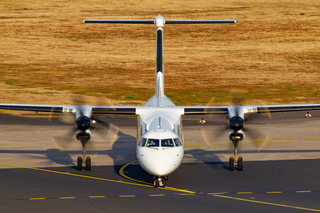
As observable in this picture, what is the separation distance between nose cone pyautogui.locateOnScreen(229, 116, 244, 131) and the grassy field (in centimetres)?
3148

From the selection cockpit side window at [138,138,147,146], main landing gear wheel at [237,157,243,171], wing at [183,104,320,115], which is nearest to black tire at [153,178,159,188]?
cockpit side window at [138,138,147,146]

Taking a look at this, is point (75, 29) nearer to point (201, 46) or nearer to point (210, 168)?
point (201, 46)

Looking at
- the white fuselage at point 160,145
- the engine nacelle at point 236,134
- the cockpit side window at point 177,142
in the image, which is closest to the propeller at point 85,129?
the white fuselage at point 160,145

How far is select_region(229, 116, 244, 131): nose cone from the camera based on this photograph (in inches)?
973

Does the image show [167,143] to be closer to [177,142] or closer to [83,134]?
[177,142]

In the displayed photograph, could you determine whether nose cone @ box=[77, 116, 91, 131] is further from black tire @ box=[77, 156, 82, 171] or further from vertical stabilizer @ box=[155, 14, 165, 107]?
vertical stabilizer @ box=[155, 14, 165, 107]

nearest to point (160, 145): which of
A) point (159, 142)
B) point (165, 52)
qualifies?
point (159, 142)

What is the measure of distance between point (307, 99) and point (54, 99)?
1238 inches

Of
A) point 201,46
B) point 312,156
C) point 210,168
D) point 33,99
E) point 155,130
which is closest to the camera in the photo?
point 155,130

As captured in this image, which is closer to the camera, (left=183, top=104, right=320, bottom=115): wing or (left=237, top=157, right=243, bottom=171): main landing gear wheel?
(left=237, top=157, right=243, bottom=171): main landing gear wheel

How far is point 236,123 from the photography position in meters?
24.7

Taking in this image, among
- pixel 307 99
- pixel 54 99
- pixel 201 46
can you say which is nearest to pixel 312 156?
pixel 307 99

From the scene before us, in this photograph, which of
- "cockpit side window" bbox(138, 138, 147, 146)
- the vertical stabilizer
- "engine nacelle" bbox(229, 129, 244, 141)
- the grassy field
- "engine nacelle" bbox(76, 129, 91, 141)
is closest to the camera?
"cockpit side window" bbox(138, 138, 147, 146)

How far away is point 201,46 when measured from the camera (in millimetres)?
92312
